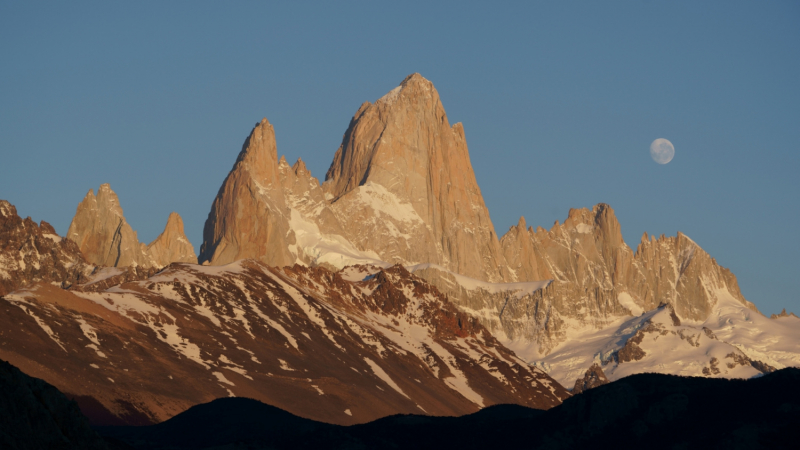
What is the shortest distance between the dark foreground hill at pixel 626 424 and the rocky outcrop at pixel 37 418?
2283 cm

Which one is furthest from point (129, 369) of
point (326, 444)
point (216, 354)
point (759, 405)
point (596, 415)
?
point (759, 405)

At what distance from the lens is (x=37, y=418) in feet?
212

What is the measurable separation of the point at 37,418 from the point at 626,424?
4629 cm

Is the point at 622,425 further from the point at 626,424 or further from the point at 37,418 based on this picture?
the point at 37,418

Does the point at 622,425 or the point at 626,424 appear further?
the point at 622,425

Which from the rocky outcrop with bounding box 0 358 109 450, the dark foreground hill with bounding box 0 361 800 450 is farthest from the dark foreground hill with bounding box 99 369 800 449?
the rocky outcrop with bounding box 0 358 109 450

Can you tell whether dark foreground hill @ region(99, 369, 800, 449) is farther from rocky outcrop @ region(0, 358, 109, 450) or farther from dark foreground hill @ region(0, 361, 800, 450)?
rocky outcrop @ region(0, 358, 109, 450)

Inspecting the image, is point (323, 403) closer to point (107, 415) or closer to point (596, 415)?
point (107, 415)

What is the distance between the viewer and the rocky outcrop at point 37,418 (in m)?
62.1

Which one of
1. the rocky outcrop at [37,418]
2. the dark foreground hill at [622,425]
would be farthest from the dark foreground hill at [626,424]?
the rocky outcrop at [37,418]

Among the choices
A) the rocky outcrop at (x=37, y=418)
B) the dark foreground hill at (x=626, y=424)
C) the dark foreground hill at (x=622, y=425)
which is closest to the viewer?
the rocky outcrop at (x=37, y=418)

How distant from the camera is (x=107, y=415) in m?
137

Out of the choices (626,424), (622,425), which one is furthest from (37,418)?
(626,424)

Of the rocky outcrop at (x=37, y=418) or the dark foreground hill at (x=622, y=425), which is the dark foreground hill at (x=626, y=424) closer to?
the dark foreground hill at (x=622, y=425)
